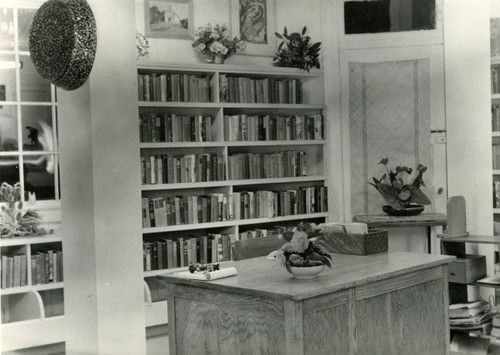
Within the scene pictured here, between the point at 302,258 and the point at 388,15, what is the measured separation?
4.09 meters

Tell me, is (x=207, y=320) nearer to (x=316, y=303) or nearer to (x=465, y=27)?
(x=316, y=303)

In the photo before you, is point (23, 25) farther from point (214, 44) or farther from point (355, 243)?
point (355, 243)

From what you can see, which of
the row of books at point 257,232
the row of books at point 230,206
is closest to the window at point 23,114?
the row of books at point 230,206

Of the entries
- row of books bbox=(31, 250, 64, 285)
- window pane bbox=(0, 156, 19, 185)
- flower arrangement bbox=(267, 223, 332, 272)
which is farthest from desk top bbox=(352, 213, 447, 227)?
window pane bbox=(0, 156, 19, 185)

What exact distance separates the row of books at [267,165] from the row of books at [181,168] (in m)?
0.17

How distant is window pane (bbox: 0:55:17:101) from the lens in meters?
5.19

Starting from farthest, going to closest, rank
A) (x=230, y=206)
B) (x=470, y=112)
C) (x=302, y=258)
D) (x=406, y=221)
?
(x=470, y=112) < (x=230, y=206) < (x=406, y=221) < (x=302, y=258)

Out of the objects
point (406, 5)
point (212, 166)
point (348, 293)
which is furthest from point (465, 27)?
point (348, 293)

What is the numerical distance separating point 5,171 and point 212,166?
5.62 ft

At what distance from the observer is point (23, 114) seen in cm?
526

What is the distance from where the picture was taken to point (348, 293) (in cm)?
317

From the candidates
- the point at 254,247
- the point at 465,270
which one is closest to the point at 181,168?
the point at 254,247

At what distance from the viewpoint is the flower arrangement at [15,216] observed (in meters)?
5.08

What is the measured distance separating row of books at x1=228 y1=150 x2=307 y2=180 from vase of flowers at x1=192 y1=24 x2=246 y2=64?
0.90 meters
